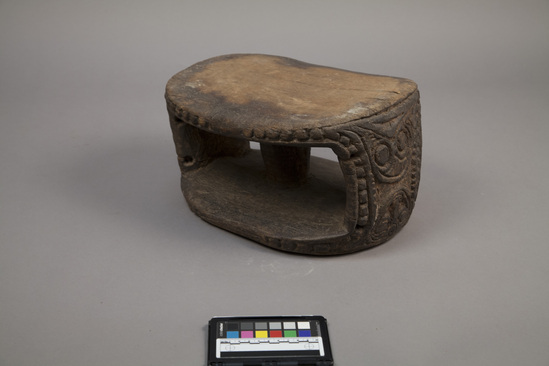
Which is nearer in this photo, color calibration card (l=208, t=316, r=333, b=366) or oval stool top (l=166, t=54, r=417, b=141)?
color calibration card (l=208, t=316, r=333, b=366)

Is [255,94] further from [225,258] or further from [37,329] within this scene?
[37,329]

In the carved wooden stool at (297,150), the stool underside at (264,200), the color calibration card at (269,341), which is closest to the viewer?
the color calibration card at (269,341)

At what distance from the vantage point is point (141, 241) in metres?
2.73

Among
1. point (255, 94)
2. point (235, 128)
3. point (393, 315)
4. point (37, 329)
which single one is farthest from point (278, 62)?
point (37, 329)

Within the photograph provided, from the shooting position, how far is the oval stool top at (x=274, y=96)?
8.00 feet

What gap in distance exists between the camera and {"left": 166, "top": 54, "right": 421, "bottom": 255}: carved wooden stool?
243 centimetres

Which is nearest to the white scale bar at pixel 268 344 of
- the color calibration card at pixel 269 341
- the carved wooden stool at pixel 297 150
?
the color calibration card at pixel 269 341

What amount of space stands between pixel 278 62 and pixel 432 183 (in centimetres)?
77

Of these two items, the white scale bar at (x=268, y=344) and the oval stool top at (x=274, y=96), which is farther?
the oval stool top at (x=274, y=96)

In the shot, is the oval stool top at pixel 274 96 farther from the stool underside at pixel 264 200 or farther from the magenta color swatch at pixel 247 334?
the magenta color swatch at pixel 247 334

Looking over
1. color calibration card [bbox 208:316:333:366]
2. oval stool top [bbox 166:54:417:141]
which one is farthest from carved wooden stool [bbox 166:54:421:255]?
color calibration card [bbox 208:316:333:366]

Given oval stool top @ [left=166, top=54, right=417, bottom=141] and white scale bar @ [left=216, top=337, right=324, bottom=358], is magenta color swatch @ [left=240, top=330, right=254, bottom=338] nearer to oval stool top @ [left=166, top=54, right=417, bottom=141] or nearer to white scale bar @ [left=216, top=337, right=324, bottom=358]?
white scale bar @ [left=216, top=337, right=324, bottom=358]

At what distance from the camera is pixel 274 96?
2.62 meters


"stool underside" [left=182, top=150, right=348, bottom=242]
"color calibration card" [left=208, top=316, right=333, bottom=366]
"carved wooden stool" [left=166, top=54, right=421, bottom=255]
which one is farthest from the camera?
"stool underside" [left=182, top=150, right=348, bottom=242]
